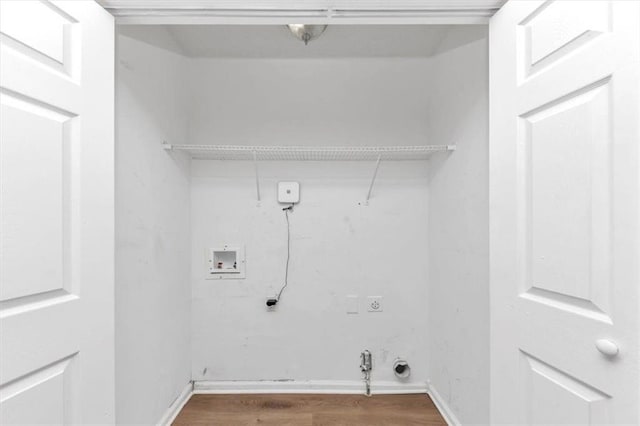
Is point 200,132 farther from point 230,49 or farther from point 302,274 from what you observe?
point 302,274

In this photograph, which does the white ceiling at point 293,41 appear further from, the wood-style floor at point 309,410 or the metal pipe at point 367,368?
the wood-style floor at point 309,410

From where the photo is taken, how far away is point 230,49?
1.87 meters

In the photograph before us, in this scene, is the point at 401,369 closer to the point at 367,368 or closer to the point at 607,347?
the point at 367,368

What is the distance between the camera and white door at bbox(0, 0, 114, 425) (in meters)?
0.72

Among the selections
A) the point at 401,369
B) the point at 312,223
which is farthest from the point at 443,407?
the point at 312,223

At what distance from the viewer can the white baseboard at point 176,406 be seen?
162cm

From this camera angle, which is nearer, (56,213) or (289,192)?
(56,213)

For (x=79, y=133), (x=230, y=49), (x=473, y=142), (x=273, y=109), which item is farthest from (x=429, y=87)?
(x=79, y=133)

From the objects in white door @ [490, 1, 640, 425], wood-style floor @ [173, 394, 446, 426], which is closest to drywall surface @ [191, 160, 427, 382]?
wood-style floor @ [173, 394, 446, 426]

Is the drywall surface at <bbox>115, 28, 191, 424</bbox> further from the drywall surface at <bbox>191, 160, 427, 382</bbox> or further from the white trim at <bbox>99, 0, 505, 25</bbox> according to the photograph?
the white trim at <bbox>99, 0, 505, 25</bbox>

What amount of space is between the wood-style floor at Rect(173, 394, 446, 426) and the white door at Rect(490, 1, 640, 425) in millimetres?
855

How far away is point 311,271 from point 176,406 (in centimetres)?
111

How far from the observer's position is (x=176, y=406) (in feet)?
5.66

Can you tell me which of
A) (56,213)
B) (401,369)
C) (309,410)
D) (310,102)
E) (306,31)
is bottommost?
(309,410)
